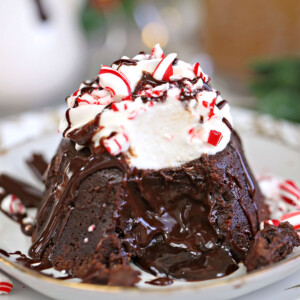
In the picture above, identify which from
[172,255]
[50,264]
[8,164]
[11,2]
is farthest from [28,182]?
[11,2]

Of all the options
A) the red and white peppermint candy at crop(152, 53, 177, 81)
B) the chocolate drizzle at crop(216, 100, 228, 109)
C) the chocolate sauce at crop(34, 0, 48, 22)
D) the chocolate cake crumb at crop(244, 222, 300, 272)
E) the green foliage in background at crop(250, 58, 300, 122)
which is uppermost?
the chocolate sauce at crop(34, 0, 48, 22)

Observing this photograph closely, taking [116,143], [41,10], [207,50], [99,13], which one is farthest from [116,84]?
[99,13]

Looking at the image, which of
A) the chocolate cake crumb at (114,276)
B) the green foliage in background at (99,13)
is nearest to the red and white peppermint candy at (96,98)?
the chocolate cake crumb at (114,276)

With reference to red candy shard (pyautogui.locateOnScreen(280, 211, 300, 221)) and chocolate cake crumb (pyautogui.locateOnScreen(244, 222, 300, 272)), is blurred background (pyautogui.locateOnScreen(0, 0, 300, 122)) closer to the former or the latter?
red candy shard (pyautogui.locateOnScreen(280, 211, 300, 221))

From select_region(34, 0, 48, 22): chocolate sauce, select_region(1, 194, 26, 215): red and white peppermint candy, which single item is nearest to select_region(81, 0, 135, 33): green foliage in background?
select_region(34, 0, 48, 22): chocolate sauce

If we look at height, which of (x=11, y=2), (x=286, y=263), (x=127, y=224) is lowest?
(x=286, y=263)

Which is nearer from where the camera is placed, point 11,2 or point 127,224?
point 127,224

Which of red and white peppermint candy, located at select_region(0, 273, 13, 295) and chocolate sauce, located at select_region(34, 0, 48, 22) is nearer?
red and white peppermint candy, located at select_region(0, 273, 13, 295)

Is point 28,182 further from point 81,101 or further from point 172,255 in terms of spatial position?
point 172,255
